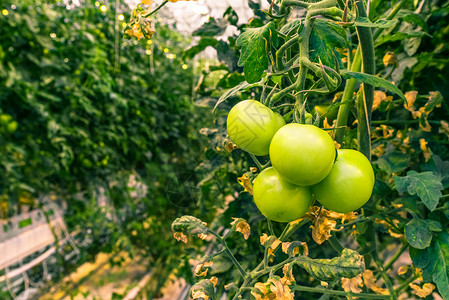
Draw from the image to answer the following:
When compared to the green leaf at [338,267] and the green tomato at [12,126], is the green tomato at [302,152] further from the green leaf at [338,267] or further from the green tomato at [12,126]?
the green tomato at [12,126]

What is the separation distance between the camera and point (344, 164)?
0.96ft

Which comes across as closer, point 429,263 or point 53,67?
point 429,263

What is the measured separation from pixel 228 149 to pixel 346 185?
0.16 m

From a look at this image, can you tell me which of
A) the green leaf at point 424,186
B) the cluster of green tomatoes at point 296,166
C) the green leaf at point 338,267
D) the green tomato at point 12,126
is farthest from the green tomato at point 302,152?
the green tomato at point 12,126

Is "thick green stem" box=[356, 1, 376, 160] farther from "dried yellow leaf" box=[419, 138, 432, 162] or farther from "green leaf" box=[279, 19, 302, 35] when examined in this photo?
"dried yellow leaf" box=[419, 138, 432, 162]

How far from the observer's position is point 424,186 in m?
0.41

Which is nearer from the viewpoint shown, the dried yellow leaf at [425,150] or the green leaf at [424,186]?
the green leaf at [424,186]

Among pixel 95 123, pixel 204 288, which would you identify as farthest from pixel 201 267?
pixel 95 123

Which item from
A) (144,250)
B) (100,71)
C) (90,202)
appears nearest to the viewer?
(100,71)

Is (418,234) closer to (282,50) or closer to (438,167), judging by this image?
(438,167)

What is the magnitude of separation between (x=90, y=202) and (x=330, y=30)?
75.6 inches

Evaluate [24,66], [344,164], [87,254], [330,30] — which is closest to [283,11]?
[330,30]

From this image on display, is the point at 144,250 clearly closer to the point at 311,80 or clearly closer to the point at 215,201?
the point at 215,201

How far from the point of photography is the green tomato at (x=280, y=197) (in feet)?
0.94
